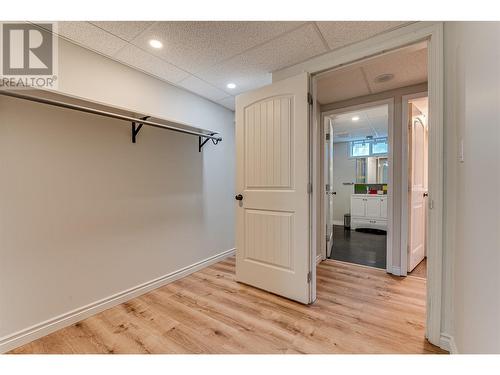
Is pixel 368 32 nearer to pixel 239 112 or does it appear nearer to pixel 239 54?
pixel 239 54

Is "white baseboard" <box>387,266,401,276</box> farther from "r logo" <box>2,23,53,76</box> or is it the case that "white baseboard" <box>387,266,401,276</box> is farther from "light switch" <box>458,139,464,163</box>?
"r logo" <box>2,23,53,76</box>

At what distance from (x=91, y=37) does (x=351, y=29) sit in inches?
75.7

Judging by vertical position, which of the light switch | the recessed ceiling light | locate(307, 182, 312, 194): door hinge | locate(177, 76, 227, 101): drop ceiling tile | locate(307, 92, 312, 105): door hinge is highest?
locate(177, 76, 227, 101): drop ceiling tile

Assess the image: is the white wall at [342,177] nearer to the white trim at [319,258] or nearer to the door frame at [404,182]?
the white trim at [319,258]

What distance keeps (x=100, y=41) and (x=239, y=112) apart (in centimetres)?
128

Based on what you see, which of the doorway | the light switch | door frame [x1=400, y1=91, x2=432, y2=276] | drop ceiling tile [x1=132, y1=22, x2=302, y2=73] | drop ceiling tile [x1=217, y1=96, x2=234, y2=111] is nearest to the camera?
the light switch

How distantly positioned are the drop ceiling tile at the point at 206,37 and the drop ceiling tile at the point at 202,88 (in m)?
0.39

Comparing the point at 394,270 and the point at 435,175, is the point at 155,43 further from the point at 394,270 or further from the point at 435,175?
the point at 394,270

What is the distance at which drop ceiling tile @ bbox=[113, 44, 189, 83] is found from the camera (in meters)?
1.84

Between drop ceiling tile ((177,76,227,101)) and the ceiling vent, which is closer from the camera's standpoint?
the ceiling vent

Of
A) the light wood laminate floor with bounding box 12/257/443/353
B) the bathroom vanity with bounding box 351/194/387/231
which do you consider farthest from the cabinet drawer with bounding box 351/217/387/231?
the light wood laminate floor with bounding box 12/257/443/353

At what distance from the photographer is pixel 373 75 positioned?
2.25 m

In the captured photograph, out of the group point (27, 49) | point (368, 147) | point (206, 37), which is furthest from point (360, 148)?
point (27, 49)

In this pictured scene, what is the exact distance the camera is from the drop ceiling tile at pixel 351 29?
1.54 metres
